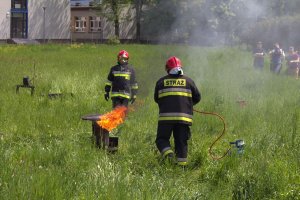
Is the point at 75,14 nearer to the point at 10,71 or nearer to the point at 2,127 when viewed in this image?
the point at 10,71

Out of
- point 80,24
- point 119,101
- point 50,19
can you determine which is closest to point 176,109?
point 119,101

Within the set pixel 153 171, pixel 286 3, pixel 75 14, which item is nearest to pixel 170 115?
pixel 153 171

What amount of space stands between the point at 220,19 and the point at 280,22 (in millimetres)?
8441

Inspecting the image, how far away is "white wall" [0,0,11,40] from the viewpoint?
5356 centimetres

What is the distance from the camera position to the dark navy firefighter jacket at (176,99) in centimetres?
662

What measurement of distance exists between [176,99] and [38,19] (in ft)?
173

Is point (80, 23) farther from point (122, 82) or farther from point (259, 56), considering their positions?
point (122, 82)

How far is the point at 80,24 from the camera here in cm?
6506

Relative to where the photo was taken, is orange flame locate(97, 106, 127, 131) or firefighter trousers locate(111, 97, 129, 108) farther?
firefighter trousers locate(111, 97, 129, 108)

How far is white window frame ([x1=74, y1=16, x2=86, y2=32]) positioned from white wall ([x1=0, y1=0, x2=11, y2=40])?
11.6 m

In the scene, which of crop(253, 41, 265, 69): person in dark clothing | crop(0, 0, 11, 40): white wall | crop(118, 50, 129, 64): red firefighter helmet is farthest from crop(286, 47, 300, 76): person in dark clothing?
crop(0, 0, 11, 40): white wall

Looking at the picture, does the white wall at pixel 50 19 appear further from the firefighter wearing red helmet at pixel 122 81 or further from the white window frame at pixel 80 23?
the firefighter wearing red helmet at pixel 122 81

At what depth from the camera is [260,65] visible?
63.1ft

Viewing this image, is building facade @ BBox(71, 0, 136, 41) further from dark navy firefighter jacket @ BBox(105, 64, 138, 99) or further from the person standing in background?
dark navy firefighter jacket @ BBox(105, 64, 138, 99)
